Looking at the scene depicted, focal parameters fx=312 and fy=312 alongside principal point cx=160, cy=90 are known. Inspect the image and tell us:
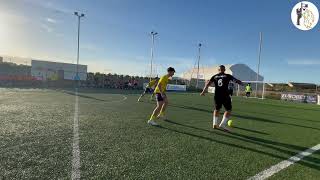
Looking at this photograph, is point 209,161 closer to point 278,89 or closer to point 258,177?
point 258,177

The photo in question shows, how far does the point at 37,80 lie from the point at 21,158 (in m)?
40.1

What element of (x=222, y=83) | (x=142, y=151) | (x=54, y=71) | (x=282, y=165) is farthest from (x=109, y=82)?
(x=282, y=165)

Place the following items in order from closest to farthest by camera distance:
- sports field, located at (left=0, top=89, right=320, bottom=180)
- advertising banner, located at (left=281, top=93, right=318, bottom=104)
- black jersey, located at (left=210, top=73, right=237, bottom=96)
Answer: sports field, located at (left=0, top=89, right=320, bottom=180) < black jersey, located at (left=210, top=73, right=237, bottom=96) < advertising banner, located at (left=281, top=93, right=318, bottom=104)

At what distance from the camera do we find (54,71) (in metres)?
47.2

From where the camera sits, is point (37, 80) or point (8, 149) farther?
point (37, 80)

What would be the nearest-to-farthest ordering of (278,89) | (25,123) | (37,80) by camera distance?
(25,123) < (37,80) < (278,89)

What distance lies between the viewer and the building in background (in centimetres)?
4629

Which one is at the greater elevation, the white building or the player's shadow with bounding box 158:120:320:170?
the white building

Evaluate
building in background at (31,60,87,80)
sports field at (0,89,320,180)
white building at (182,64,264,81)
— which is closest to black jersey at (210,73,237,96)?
sports field at (0,89,320,180)

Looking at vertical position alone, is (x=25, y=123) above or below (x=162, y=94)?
below

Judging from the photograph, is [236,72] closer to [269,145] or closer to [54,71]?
[54,71]

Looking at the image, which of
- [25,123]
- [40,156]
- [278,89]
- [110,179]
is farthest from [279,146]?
[278,89]

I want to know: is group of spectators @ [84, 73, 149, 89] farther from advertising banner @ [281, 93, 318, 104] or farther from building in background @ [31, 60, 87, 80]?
advertising banner @ [281, 93, 318, 104]

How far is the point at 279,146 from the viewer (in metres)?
6.95
